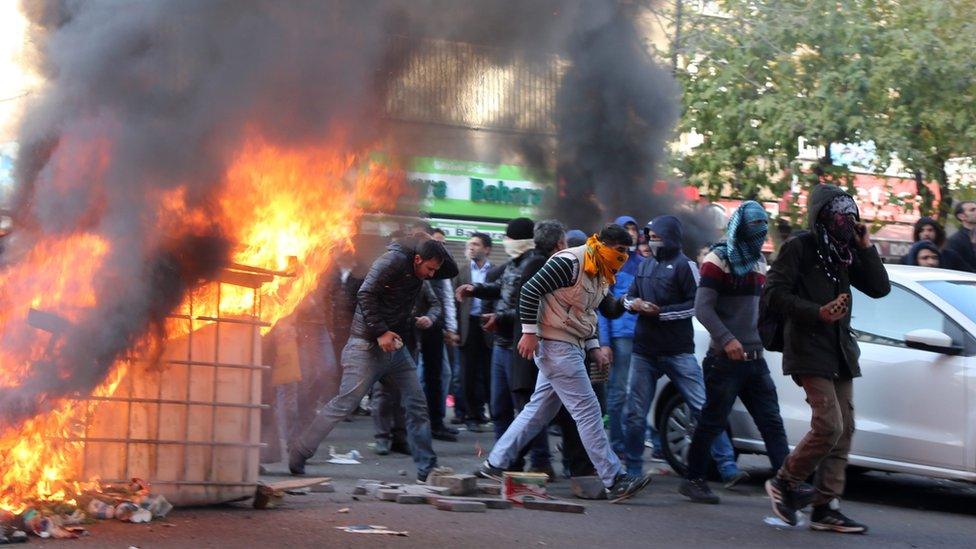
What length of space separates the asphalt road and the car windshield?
129 centimetres

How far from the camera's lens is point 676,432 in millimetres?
9352

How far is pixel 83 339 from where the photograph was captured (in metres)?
5.78

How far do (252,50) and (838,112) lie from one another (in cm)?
1294

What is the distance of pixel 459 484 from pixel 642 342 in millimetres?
1863

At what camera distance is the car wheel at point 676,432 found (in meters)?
9.30

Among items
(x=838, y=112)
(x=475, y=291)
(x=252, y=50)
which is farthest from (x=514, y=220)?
(x=838, y=112)

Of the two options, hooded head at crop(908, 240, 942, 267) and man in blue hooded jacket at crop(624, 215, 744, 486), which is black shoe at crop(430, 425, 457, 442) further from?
hooded head at crop(908, 240, 942, 267)

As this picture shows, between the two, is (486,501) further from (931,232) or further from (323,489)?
(931,232)

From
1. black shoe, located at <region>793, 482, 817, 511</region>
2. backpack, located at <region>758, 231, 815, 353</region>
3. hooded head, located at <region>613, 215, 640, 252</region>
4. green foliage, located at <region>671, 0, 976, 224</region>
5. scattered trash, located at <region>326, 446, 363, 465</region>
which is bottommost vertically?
scattered trash, located at <region>326, 446, 363, 465</region>

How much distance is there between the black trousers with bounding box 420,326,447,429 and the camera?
11.6m

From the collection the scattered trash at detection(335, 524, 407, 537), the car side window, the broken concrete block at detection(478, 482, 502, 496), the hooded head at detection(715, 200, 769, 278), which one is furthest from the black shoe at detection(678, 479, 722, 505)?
the scattered trash at detection(335, 524, 407, 537)

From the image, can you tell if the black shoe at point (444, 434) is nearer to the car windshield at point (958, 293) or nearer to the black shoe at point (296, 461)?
the black shoe at point (296, 461)

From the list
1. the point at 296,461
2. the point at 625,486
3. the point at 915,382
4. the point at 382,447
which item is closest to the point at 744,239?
the point at 915,382

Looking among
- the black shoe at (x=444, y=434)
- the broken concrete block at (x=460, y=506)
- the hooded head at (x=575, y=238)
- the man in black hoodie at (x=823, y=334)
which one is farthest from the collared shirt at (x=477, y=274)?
the man in black hoodie at (x=823, y=334)
